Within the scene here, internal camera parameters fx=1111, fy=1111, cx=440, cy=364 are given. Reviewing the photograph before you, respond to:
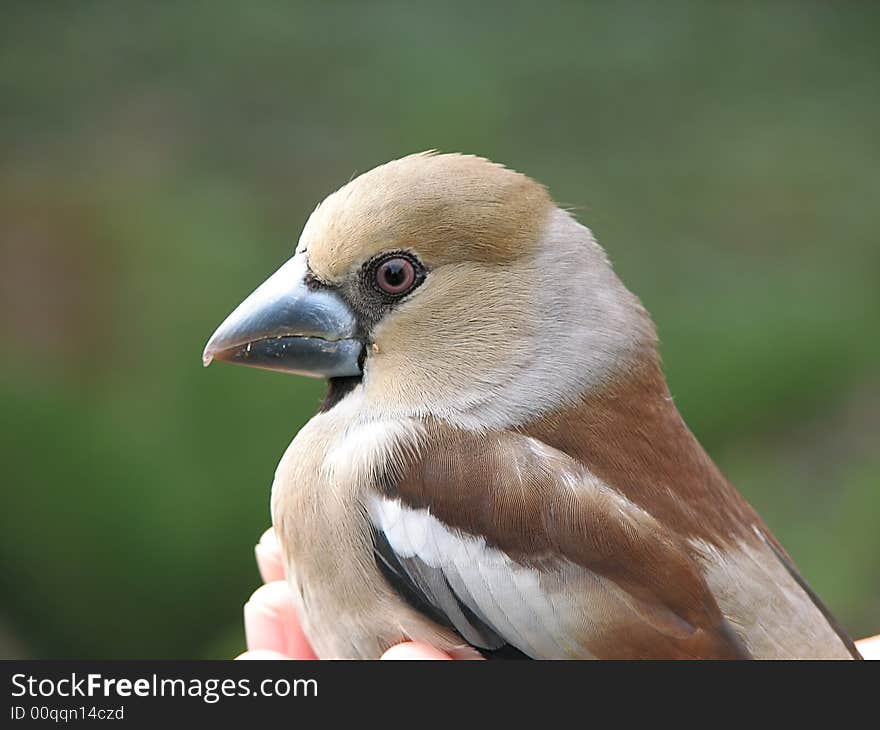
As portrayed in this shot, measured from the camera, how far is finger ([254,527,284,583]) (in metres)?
2.68

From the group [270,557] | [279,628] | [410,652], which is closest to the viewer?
[410,652]

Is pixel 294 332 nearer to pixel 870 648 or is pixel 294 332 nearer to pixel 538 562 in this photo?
pixel 538 562

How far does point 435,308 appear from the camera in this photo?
232 centimetres

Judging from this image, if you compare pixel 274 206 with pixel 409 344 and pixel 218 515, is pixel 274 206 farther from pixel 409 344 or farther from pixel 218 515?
pixel 409 344

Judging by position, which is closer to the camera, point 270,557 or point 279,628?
point 279,628

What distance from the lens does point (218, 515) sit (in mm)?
4242

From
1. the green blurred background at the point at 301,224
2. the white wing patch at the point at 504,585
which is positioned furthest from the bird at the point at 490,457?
the green blurred background at the point at 301,224

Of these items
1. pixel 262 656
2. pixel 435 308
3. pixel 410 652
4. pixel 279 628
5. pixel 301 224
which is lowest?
pixel 410 652

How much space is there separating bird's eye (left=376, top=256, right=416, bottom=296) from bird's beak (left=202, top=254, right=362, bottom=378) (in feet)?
0.31

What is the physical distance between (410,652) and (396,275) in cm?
76

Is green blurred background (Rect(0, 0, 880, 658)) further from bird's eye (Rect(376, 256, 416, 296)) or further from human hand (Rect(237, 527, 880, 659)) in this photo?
bird's eye (Rect(376, 256, 416, 296))

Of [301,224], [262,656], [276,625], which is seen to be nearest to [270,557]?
[276,625]

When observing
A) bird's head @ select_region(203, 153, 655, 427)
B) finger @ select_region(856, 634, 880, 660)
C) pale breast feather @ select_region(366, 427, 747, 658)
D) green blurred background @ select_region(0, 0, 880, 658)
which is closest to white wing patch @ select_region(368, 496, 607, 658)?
pale breast feather @ select_region(366, 427, 747, 658)

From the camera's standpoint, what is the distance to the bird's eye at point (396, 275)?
2.30m
